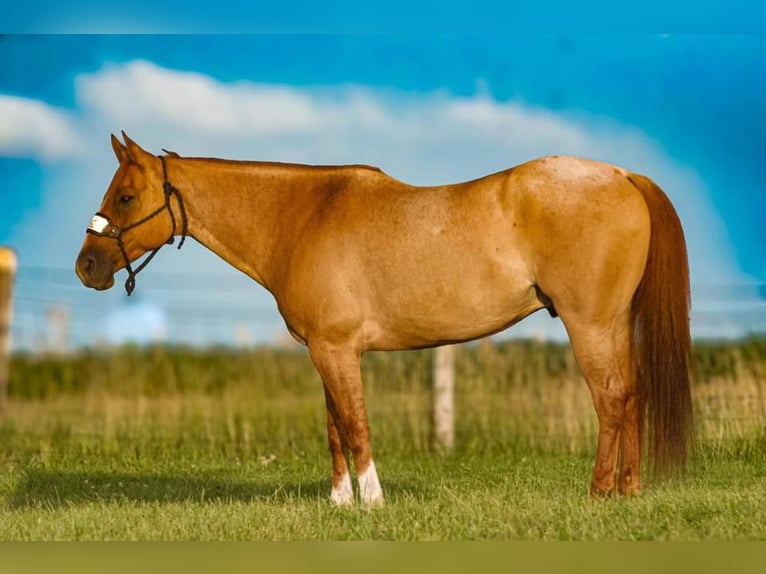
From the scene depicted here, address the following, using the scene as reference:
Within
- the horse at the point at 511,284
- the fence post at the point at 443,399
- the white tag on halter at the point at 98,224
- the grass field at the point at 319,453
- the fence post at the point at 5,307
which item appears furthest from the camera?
the fence post at the point at 5,307

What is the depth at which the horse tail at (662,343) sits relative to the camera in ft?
20.1

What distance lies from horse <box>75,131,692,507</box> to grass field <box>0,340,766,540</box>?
47 cm

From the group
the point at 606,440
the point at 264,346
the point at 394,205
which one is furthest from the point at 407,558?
the point at 264,346

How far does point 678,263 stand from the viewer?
6.18 meters

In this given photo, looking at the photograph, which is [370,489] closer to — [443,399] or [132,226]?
[132,226]

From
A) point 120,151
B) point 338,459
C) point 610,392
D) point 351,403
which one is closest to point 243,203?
point 120,151

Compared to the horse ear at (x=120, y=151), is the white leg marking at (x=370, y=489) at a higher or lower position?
lower

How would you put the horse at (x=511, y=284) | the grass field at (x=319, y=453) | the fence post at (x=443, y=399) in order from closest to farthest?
the grass field at (x=319, y=453) → the horse at (x=511, y=284) → the fence post at (x=443, y=399)

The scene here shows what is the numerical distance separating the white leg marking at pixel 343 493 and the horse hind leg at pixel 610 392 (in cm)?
146

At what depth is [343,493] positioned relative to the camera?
6238 millimetres

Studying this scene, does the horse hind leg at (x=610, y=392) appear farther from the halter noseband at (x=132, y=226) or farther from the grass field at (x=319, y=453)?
the halter noseband at (x=132, y=226)

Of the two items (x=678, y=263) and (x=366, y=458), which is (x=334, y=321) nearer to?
(x=366, y=458)

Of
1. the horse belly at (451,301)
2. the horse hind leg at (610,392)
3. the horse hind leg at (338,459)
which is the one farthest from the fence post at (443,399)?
the horse hind leg at (610,392)

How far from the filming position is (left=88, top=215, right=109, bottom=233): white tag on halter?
257 inches
